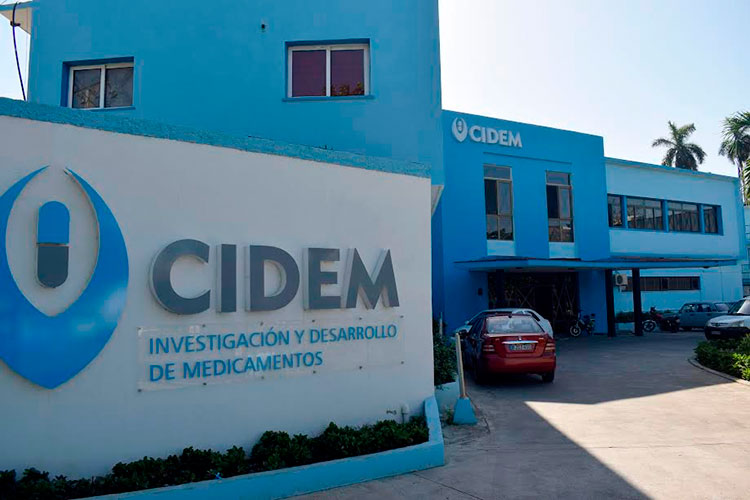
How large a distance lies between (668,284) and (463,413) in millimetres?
25735

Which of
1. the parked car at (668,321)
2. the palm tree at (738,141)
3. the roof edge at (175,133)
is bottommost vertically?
the parked car at (668,321)

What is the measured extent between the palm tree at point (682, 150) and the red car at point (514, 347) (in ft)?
143

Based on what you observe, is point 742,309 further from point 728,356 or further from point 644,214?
point 644,214

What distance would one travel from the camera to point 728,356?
505 inches

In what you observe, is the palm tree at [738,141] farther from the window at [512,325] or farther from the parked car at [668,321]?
the window at [512,325]

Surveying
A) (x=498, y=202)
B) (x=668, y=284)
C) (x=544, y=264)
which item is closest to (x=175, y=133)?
(x=544, y=264)

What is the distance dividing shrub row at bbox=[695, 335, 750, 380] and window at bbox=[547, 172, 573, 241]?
953cm

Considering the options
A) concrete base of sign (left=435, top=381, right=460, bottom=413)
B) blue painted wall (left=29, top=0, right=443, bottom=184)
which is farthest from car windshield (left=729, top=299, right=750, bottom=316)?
concrete base of sign (left=435, top=381, right=460, bottom=413)

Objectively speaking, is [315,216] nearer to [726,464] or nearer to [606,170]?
[726,464]

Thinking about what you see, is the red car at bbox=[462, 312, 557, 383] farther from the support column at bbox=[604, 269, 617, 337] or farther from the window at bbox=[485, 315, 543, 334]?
the support column at bbox=[604, 269, 617, 337]

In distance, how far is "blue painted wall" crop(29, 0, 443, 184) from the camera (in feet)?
35.0

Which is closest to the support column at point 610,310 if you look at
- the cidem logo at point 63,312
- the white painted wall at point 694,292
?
the white painted wall at point 694,292

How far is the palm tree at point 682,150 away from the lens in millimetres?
48594

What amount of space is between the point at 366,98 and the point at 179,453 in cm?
726
